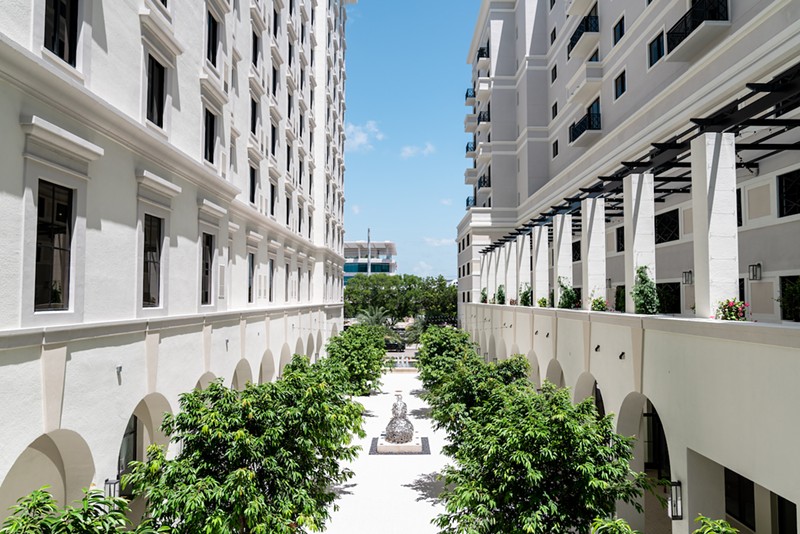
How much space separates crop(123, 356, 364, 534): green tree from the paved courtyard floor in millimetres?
4535

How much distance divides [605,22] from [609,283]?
1305 centimetres

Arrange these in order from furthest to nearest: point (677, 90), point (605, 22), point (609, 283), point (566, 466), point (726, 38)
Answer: point (605, 22)
point (609, 283)
point (677, 90)
point (726, 38)
point (566, 466)

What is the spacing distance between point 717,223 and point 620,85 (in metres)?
16.8

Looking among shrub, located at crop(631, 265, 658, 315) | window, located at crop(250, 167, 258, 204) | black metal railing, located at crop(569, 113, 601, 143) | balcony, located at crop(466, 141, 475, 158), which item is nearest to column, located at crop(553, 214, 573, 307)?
shrub, located at crop(631, 265, 658, 315)

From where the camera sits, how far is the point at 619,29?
24078mm

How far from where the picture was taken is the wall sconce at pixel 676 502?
9531mm

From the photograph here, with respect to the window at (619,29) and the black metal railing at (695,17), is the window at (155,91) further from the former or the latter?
the window at (619,29)

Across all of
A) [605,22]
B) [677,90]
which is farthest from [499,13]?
[677,90]

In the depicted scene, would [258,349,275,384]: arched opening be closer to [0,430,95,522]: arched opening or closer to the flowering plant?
[0,430,95,522]: arched opening

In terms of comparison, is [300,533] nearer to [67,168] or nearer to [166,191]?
[67,168]

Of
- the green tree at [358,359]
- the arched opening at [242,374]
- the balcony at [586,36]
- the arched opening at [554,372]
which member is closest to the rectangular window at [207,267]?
the arched opening at [242,374]

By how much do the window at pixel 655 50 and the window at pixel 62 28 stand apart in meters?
19.5

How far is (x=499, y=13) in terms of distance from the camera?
44406mm

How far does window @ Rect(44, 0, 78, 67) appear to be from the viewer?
904 centimetres
